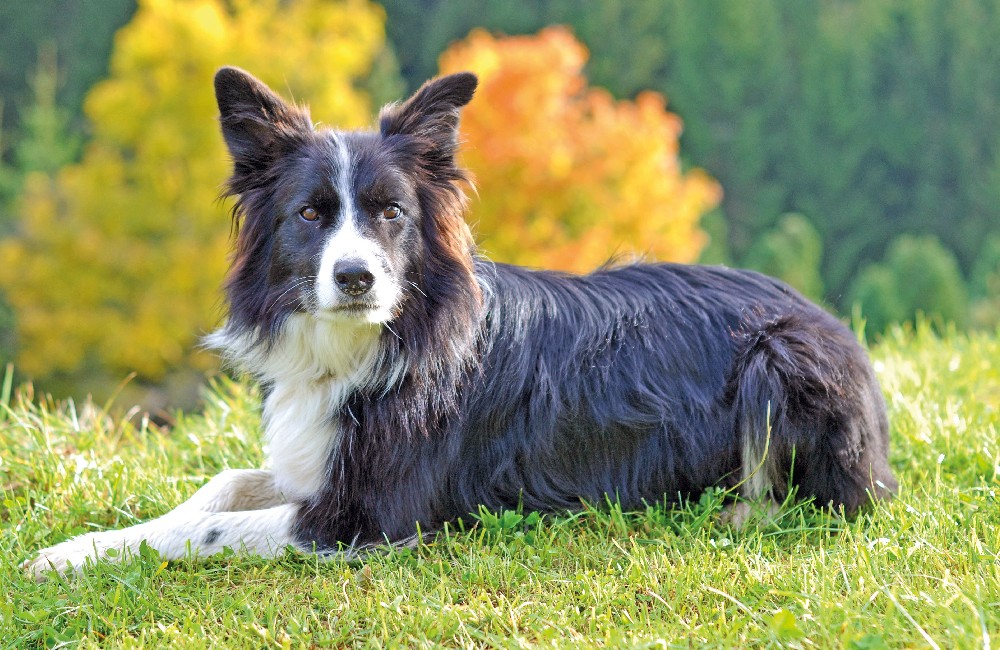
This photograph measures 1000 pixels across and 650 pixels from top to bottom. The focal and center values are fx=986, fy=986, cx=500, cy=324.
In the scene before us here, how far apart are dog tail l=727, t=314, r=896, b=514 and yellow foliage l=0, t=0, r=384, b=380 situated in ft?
56.3

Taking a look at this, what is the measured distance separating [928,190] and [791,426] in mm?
38067

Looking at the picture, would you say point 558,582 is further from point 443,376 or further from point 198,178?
point 198,178

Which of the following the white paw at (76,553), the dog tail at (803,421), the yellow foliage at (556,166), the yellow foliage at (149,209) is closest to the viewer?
the white paw at (76,553)

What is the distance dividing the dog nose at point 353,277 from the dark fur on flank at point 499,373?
20cm

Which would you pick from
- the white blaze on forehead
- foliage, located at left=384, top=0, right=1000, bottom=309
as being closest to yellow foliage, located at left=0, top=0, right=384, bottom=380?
foliage, located at left=384, top=0, right=1000, bottom=309

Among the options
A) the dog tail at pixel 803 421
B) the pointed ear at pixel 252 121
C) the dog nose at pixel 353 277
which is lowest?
the dog tail at pixel 803 421

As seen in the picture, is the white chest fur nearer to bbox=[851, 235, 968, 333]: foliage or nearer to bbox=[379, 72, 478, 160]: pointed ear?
bbox=[379, 72, 478, 160]: pointed ear

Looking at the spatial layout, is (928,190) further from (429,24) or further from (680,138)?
(429,24)

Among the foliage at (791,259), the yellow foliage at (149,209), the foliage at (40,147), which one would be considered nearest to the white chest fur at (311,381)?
the yellow foliage at (149,209)

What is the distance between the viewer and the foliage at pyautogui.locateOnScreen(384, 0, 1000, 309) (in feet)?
123

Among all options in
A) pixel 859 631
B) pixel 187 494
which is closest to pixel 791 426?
pixel 859 631

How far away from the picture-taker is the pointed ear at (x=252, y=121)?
4.01 metres

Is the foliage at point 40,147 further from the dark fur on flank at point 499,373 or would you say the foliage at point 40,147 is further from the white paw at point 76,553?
the dark fur on flank at point 499,373

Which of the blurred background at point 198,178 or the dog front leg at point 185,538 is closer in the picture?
the dog front leg at point 185,538
